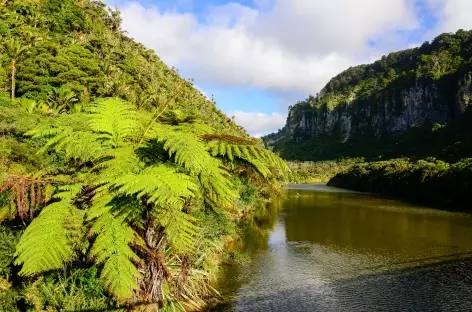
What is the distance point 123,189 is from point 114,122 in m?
1.75

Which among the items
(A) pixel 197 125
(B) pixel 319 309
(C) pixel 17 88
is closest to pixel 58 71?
(C) pixel 17 88

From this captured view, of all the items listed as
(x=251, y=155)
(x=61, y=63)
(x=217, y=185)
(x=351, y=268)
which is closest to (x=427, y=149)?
(x=61, y=63)

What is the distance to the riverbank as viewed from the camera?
5738cm

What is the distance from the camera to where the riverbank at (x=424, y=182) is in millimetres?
57375

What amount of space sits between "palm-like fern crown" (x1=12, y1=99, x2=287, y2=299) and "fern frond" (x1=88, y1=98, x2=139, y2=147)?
0.6 inches

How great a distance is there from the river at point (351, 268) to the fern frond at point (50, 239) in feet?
28.8

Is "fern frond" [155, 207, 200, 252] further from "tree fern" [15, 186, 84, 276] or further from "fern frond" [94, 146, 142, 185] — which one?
"tree fern" [15, 186, 84, 276]

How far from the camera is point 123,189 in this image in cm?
496

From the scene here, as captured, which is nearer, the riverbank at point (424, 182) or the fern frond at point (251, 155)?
the fern frond at point (251, 155)

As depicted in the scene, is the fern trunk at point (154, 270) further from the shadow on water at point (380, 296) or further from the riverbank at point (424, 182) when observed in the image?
the riverbank at point (424, 182)

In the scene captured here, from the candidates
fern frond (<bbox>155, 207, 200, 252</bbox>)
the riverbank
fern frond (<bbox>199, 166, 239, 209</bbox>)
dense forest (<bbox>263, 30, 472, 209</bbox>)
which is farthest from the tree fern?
dense forest (<bbox>263, 30, 472, 209</bbox>)

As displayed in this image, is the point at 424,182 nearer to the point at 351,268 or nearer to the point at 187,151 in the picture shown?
the point at 351,268

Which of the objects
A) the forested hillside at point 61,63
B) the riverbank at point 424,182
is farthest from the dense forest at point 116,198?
the riverbank at point 424,182

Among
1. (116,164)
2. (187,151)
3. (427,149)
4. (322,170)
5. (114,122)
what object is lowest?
(116,164)
